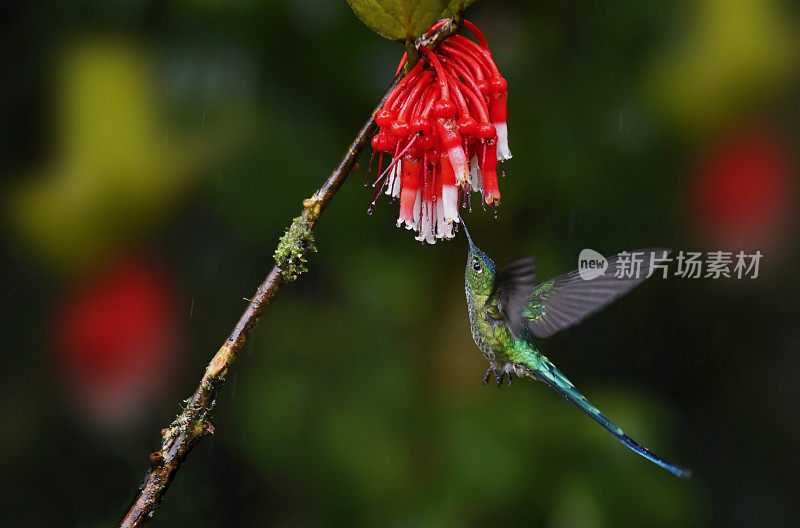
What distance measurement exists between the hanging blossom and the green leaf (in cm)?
3

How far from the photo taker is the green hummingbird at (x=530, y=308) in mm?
1026

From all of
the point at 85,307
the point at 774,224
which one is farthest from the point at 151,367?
the point at 774,224

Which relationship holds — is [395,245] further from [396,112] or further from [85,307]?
[396,112]

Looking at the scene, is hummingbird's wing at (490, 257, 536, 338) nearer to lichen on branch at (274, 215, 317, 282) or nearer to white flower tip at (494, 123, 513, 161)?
white flower tip at (494, 123, 513, 161)

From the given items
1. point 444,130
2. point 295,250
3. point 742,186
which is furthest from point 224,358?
point 742,186

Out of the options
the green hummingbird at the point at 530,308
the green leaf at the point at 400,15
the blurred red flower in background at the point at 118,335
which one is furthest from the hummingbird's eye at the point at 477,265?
the blurred red flower in background at the point at 118,335

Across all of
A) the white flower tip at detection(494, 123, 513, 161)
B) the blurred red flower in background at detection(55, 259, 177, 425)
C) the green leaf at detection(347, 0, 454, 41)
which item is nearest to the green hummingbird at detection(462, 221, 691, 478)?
the white flower tip at detection(494, 123, 513, 161)

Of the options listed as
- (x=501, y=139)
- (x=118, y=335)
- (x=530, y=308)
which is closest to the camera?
(x=501, y=139)

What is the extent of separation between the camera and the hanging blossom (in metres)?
0.95

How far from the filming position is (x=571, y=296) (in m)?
1.09

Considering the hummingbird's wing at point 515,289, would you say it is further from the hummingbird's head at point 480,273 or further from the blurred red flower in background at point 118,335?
the blurred red flower in background at point 118,335

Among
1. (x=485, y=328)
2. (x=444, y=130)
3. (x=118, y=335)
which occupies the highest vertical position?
(x=444, y=130)

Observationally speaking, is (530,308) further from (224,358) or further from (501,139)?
(224,358)

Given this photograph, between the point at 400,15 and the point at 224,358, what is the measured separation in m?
0.40
